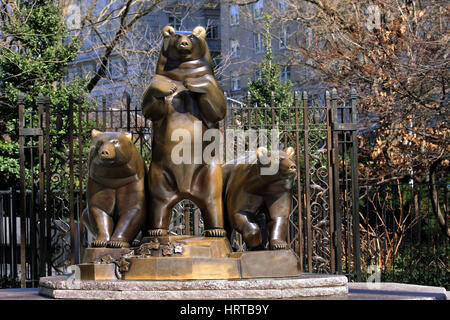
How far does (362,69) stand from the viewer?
516 inches

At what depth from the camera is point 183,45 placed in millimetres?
A: 5727

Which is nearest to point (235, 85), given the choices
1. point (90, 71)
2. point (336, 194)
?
point (90, 71)

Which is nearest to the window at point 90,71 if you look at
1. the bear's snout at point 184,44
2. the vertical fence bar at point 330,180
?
the vertical fence bar at point 330,180

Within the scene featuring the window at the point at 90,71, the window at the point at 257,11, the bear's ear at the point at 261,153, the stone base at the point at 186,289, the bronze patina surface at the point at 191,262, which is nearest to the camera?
the stone base at the point at 186,289

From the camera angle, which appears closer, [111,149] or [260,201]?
[111,149]

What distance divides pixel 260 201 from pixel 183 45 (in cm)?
160

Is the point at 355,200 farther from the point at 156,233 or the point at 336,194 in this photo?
the point at 156,233

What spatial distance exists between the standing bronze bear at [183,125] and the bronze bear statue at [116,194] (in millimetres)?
146

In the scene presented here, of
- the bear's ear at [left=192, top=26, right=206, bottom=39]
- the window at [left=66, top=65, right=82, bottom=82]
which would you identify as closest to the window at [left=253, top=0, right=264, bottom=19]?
the window at [left=66, top=65, right=82, bottom=82]

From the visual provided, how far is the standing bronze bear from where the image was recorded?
574 centimetres

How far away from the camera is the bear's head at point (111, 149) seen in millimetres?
5495

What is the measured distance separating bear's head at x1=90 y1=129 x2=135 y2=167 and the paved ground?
1275 mm

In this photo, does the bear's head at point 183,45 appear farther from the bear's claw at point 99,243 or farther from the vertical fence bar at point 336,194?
the vertical fence bar at point 336,194

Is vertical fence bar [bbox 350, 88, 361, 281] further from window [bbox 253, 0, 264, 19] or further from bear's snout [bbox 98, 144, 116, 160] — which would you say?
window [bbox 253, 0, 264, 19]
